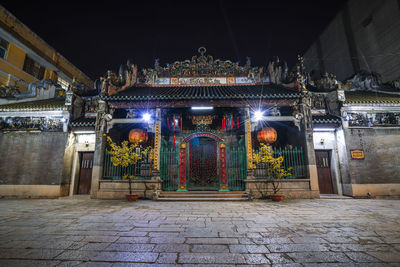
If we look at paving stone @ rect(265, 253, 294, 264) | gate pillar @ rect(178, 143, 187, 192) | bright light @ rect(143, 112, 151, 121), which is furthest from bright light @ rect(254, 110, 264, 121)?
paving stone @ rect(265, 253, 294, 264)

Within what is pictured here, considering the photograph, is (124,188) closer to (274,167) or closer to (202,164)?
(202,164)

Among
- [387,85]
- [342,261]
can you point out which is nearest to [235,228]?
[342,261]

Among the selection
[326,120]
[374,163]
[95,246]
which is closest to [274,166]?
[326,120]

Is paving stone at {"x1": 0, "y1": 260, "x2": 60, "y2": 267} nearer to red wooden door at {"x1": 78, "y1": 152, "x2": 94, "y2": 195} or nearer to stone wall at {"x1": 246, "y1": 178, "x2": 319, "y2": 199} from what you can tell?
stone wall at {"x1": 246, "y1": 178, "x2": 319, "y2": 199}

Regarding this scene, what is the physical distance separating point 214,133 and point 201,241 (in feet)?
28.9

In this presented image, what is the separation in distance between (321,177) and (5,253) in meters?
13.5

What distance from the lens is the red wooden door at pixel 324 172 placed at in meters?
11.2

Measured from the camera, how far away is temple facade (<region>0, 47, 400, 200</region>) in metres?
9.86

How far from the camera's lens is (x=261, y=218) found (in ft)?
17.2

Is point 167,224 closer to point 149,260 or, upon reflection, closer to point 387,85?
point 149,260

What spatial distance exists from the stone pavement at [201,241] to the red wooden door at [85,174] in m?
6.89

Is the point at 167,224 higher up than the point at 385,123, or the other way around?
the point at 385,123

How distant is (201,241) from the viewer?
3453mm

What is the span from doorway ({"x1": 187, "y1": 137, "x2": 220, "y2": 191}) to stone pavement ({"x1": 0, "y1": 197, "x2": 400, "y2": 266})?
22.6ft
